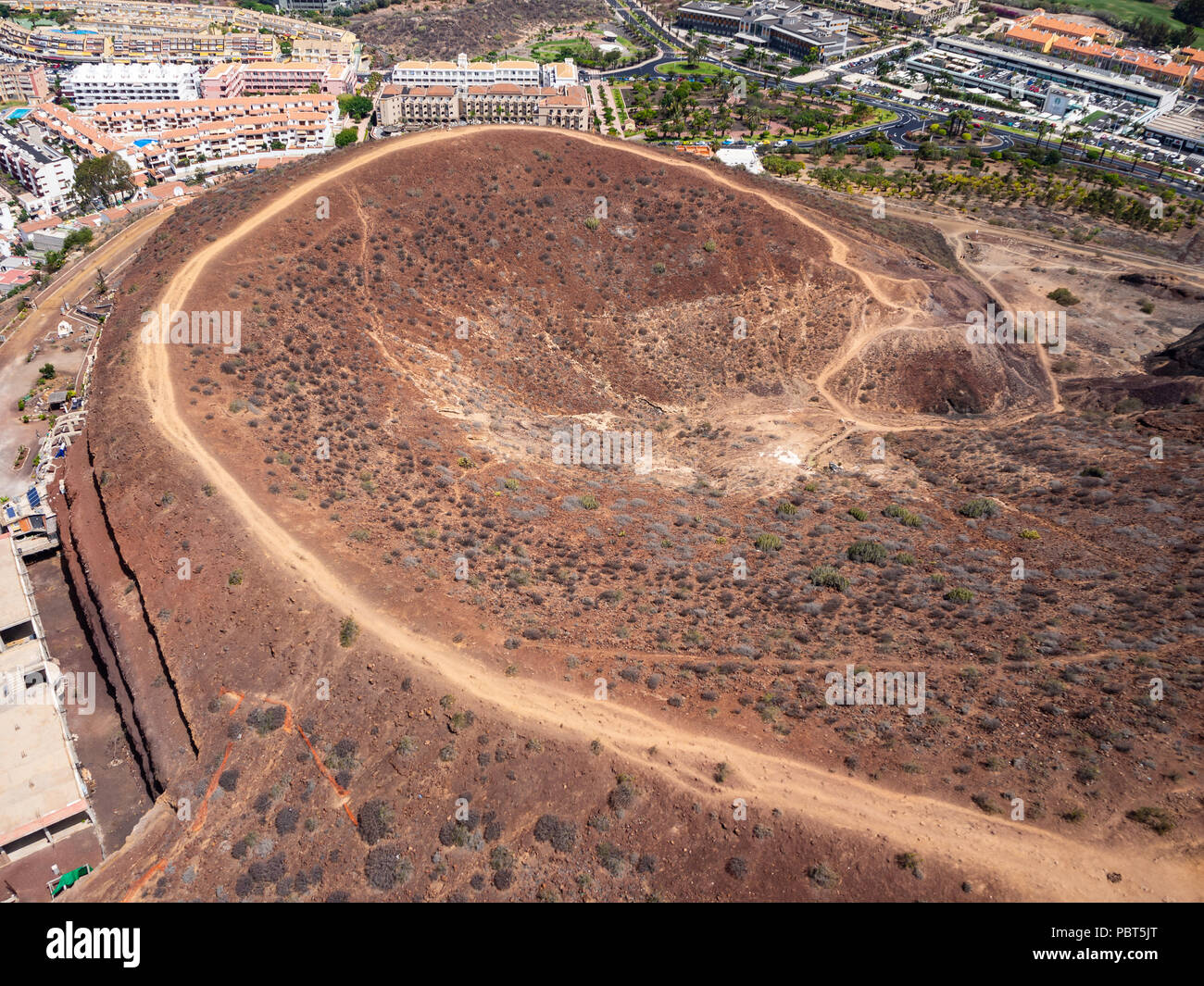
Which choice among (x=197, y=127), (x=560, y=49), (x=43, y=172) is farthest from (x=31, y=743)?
(x=560, y=49)

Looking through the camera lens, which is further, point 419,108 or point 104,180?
point 419,108

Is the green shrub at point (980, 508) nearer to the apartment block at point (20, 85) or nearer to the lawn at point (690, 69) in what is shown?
the lawn at point (690, 69)

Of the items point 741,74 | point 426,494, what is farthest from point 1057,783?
point 741,74

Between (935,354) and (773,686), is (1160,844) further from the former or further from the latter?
(935,354)

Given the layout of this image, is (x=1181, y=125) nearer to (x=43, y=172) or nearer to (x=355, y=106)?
(x=355, y=106)

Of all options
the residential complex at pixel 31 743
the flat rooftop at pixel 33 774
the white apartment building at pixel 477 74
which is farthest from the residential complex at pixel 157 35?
the flat rooftop at pixel 33 774

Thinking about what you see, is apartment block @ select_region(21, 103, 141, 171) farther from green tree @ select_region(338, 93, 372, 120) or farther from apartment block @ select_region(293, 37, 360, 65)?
apartment block @ select_region(293, 37, 360, 65)
